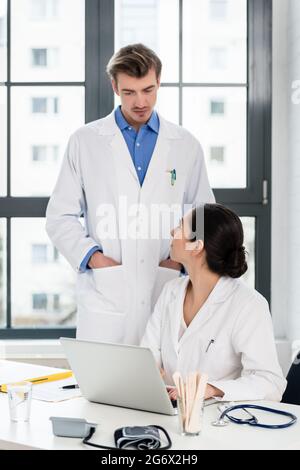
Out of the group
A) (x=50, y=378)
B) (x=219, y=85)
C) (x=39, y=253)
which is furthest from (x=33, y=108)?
(x=50, y=378)

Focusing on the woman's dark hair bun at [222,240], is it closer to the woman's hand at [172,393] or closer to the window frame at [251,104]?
the woman's hand at [172,393]

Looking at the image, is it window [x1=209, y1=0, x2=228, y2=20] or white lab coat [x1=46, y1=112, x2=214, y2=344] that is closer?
white lab coat [x1=46, y1=112, x2=214, y2=344]

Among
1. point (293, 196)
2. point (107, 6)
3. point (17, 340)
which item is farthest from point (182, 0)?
point (17, 340)

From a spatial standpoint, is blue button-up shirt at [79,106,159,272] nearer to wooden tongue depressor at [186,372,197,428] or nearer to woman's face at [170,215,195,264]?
woman's face at [170,215,195,264]

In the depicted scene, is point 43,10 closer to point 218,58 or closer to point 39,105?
point 39,105

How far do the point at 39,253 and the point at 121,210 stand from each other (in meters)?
1.13

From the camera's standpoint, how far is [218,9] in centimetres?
367

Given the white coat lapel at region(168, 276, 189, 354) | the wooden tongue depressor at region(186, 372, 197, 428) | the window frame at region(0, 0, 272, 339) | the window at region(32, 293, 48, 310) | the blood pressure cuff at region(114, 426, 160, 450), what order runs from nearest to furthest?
the blood pressure cuff at region(114, 426, 160, 450) < the wooden tongue depressor at region(186, 372, 197, 428) < the white coat lapel at region(168, 276, 189, 354) < the window frame at region(0, 0, 272, 339) < the window at region(32, 293, 48, 310)

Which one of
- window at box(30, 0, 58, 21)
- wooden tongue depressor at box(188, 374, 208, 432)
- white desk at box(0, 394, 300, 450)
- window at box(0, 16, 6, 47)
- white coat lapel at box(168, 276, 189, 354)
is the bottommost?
white desk at box(0, 394, 300, 450)

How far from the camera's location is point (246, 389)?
1.94m

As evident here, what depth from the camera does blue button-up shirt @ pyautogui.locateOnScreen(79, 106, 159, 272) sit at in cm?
273

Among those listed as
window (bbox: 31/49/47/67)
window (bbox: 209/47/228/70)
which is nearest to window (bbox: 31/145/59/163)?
Answer: window (bbox: 31/49/47/67)

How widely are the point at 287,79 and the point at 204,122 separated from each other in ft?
1.45
